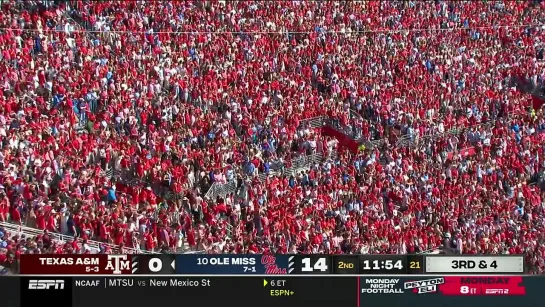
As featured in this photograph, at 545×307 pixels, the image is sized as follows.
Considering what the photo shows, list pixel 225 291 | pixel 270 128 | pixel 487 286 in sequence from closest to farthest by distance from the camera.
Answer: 1. pixel 225 291
2. pixel 487 286
3. pixel 270 128

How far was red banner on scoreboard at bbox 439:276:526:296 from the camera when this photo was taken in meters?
18.6

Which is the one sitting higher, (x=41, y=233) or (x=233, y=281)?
(x=41, y=233)

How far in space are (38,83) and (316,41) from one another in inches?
391

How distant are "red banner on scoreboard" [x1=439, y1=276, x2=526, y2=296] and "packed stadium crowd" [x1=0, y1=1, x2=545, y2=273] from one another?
111 inches

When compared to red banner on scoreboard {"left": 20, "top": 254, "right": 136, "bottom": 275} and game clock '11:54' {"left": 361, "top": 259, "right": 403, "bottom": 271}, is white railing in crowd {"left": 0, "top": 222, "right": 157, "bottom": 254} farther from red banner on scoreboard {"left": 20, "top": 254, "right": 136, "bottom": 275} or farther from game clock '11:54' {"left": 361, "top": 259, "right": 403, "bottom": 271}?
game clock '11:54' {"left": 361, "top": 259, "right": 403, "bottom": 271}

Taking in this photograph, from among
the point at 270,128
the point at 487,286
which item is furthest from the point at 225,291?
the point at 270,128

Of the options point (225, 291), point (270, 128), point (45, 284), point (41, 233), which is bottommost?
point (225, 291)

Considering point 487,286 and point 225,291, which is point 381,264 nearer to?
point 487,286

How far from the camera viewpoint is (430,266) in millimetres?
18531

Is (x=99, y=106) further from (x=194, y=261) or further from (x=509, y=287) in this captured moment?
(x=509, y=287)

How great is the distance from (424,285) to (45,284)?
623 centimetres

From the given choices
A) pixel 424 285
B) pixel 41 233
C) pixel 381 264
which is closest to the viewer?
pixel 381 264

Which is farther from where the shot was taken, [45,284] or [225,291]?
A: [225,291]

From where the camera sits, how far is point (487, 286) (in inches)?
733
